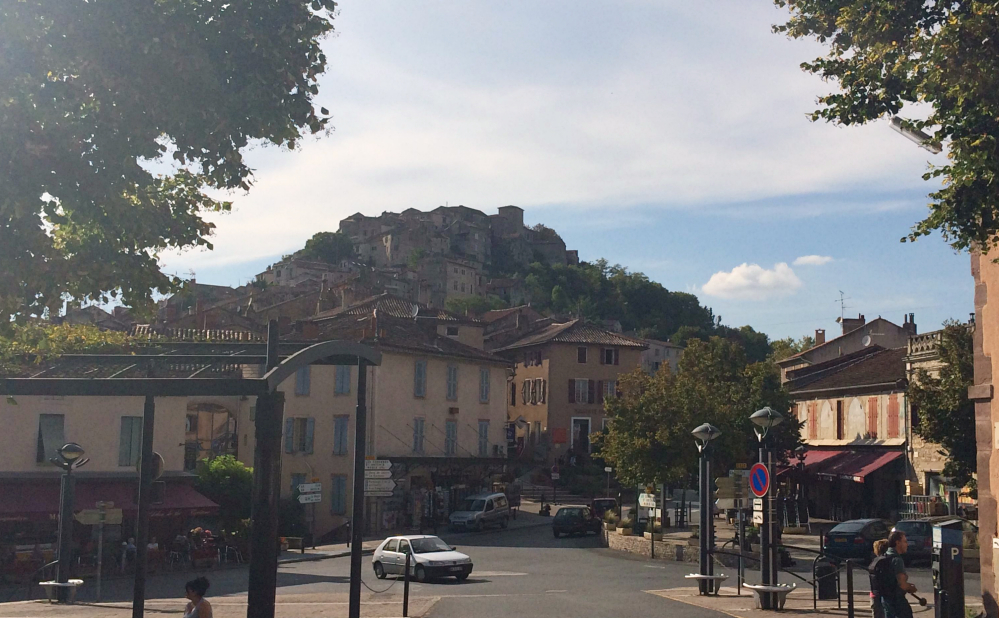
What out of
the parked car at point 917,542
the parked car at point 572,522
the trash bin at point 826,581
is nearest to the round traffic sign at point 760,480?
the trash bin at point 826,581

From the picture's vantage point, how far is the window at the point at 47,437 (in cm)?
3269

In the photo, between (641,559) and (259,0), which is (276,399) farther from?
(641,559)

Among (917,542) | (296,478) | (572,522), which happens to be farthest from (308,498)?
(917,542)

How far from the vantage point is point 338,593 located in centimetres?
2342

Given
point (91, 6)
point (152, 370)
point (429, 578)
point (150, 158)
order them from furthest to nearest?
point (429, 578) → point (152, 370) → point (150, 158) → point (91, 6)

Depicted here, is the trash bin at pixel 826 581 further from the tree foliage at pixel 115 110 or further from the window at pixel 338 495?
the window at pixel 338 495

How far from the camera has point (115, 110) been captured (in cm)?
1205

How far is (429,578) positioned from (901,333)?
45.6 meters

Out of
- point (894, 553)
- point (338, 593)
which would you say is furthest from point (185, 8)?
point (338, 593)

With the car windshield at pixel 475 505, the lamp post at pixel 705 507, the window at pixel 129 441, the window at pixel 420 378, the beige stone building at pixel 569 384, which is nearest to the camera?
the lamp post at pixel 705 507

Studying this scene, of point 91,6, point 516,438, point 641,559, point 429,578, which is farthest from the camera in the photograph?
point 516,438

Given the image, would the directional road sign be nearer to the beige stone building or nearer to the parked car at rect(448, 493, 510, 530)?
the parked car at rect(448, 493, 510, 530)

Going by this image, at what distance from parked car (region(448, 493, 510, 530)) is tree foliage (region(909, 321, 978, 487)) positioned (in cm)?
Result: 1925

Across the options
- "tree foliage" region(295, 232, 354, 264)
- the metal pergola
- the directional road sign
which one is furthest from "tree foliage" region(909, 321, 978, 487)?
"tree foliage" region(295, 232, 354, 264)
